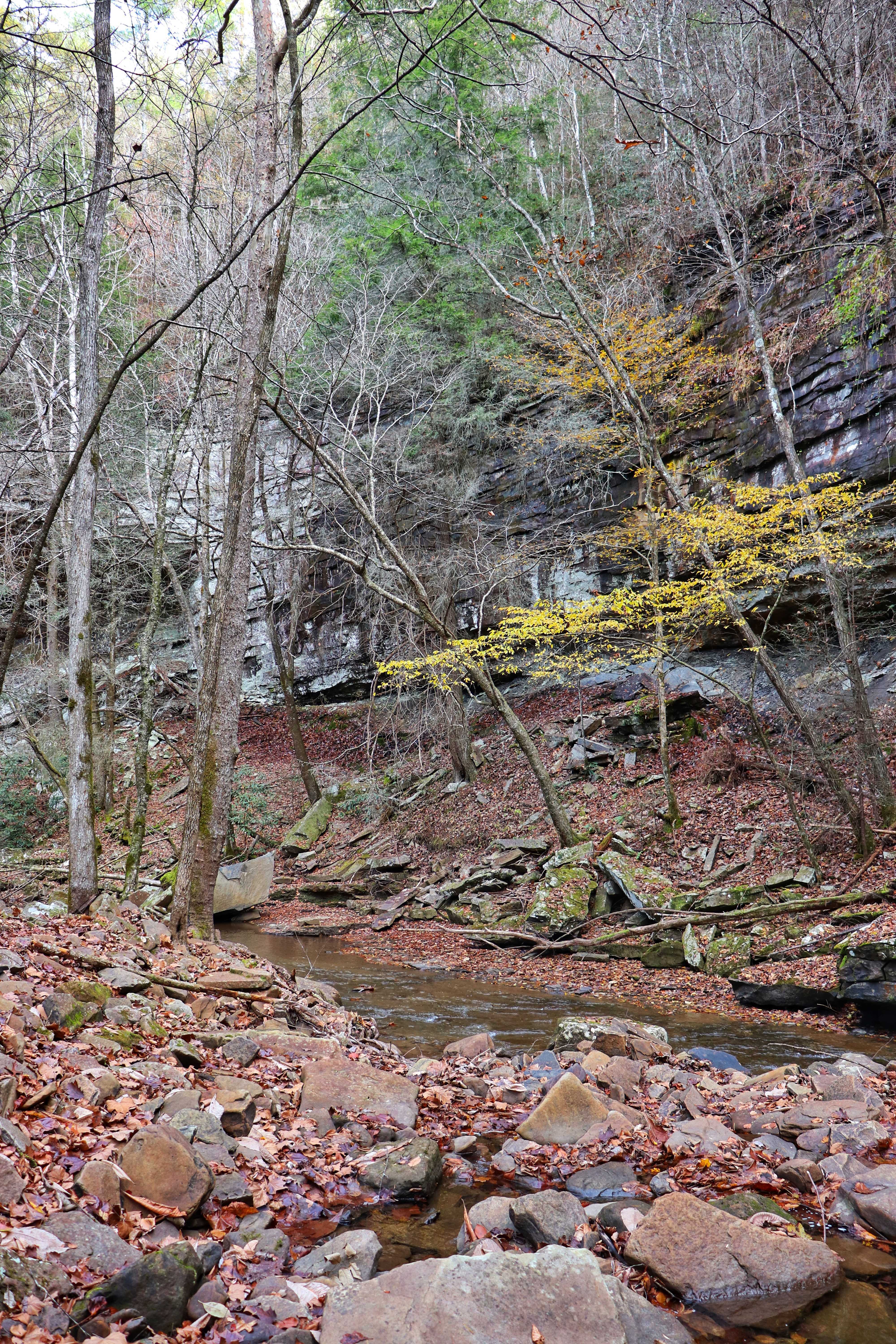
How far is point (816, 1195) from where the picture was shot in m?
3.80

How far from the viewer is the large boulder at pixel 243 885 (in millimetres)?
13914

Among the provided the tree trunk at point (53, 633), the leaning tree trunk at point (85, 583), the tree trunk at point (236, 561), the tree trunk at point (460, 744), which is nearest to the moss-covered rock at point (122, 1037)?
the tree trunk at point (236, 561)

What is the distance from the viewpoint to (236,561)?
7883mm

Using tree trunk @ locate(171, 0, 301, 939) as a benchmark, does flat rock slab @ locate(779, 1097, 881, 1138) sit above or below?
below

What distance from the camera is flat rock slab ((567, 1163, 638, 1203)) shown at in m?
3.86

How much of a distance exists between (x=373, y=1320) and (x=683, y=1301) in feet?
4.38

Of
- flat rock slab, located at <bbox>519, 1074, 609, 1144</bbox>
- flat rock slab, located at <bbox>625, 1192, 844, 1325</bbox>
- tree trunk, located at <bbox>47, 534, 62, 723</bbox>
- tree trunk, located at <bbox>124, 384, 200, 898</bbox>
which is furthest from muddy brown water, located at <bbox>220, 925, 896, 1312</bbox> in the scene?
tree trunk, located at <bbox>47, 534, 62, 723</bbox>

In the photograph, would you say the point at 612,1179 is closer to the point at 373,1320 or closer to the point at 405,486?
the point at 373,1320

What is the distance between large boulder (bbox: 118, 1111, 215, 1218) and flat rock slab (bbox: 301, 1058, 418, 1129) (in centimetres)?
123

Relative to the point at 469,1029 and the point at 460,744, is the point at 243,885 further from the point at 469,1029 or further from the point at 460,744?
the point at 469,1029

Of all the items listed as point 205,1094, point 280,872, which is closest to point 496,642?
point 280,872

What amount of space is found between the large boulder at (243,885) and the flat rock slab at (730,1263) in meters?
11.7

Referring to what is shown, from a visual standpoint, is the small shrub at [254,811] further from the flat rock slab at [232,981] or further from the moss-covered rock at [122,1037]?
the moss-covered rock at [122,1037]

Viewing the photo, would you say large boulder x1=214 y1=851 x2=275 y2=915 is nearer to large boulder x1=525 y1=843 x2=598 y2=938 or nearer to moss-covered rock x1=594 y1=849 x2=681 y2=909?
large boulder x1=525 y1=843 x2=598 y2=938
